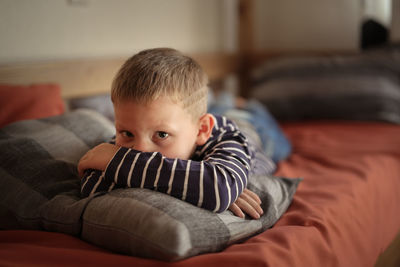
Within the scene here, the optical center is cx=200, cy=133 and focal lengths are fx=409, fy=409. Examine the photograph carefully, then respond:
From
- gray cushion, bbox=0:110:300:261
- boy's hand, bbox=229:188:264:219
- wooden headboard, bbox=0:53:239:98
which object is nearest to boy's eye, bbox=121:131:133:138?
gray cushion, bbox=0:110:300:261

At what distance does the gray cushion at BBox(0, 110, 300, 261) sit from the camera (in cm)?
65

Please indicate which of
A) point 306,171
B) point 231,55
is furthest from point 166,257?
point 231,55

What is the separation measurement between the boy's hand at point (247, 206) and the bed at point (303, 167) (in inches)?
1.1

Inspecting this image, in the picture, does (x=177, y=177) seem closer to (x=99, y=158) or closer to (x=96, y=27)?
(x=99, y=158)

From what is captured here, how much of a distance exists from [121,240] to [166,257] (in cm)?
9

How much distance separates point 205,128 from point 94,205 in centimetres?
30

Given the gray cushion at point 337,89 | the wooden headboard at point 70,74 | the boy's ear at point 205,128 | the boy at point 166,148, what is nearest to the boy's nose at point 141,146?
the boy at point 166,148

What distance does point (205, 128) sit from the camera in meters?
0.89

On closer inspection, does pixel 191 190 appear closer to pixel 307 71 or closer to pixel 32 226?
pixel 32 226

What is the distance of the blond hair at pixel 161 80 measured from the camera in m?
0.77

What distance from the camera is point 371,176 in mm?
1167

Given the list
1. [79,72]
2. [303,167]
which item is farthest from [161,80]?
[79,72]

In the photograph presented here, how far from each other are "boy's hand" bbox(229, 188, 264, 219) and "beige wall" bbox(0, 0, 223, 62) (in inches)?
36.8

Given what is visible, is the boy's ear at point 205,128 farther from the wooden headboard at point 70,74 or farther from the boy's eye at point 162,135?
the wooden headboard at point 70,74
